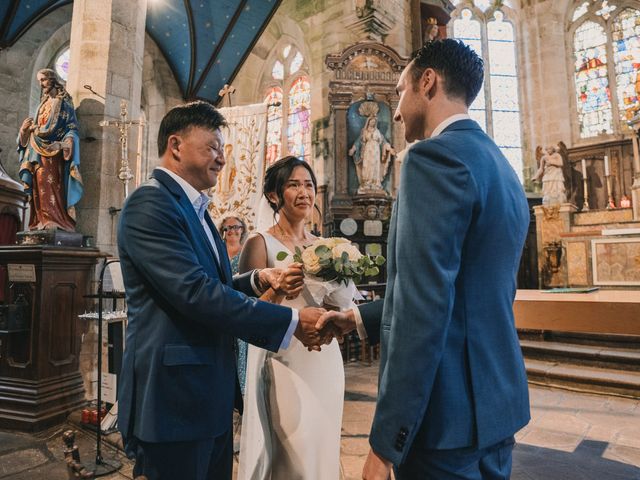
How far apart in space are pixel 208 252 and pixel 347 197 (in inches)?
310

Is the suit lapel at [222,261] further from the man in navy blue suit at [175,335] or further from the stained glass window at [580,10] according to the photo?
the stained glass window at [580,10]

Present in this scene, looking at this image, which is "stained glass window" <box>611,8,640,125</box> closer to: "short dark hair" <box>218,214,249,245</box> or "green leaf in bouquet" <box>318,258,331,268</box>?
"short dark hair" <box>218,214,249,245</box>

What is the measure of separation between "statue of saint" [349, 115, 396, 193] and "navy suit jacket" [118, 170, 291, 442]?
305 inches

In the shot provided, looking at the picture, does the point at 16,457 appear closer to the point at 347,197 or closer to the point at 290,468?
the point at 290,468

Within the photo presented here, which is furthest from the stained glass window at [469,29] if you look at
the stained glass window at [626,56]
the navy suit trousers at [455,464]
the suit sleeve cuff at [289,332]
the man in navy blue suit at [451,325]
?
the navy suit trousers at [455,464]

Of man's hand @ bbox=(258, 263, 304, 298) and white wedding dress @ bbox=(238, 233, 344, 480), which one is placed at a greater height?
man's hand @ bbox=(258, 263, 304, 298)

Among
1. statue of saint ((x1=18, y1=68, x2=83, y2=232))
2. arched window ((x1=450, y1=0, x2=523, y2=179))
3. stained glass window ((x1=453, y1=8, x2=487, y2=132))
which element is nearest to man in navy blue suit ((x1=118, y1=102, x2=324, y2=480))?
statue of saint ((x1=18, y1=68, x2=83, y2=232))

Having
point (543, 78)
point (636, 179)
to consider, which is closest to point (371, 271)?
point (636, 179)

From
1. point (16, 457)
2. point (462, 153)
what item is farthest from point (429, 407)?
point (16, 457)

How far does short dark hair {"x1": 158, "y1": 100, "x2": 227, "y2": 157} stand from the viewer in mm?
1485

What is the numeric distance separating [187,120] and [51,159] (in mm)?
3570

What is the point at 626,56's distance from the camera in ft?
39.8

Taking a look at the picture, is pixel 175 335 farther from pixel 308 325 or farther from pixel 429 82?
pixel 429 82

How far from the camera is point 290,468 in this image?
182 centimetres
